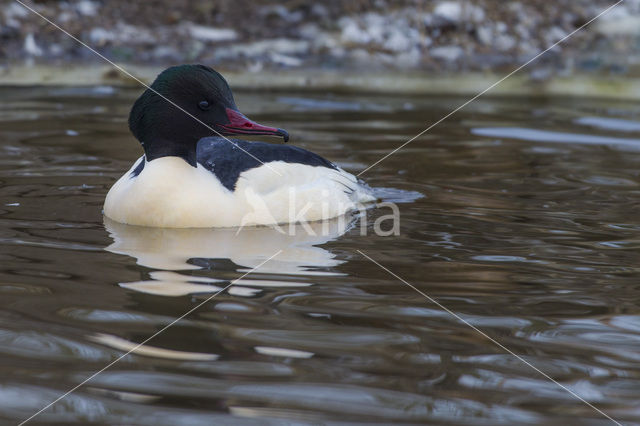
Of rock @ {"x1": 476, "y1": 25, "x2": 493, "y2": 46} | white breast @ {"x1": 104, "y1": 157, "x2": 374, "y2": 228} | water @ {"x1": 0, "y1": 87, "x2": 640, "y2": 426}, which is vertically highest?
rock @ {"x1": 476, "y1": 25, "x2": 493, "y2": 46}

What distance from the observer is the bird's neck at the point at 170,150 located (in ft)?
18.4

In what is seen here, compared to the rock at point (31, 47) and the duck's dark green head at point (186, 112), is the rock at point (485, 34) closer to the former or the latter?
the rock at point (31, 47)

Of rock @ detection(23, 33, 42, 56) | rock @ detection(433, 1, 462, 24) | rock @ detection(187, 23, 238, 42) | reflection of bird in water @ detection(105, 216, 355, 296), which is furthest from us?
rock @ detection(433, 1, 462, 24)

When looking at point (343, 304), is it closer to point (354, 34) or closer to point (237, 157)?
point (237, 157)

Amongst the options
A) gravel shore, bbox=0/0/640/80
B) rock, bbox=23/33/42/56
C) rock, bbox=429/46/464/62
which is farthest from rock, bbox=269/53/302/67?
rock, bbox=23/33/42/56

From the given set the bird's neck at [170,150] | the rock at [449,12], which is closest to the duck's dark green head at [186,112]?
the bird's neck at [170,150]

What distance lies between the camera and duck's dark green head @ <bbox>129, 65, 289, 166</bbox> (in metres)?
5.48

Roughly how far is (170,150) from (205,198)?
1.19 feet

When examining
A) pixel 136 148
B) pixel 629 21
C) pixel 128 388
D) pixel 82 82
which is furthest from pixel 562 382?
pixel 629 21

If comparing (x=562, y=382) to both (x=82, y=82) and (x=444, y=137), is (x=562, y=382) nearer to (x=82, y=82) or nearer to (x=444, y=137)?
(x=444, y=137)

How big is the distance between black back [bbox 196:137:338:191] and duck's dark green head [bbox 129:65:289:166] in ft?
0.81

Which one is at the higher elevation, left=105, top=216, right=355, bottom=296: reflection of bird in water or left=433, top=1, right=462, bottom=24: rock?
left=433, top=1, right=462, bottom=24: rock

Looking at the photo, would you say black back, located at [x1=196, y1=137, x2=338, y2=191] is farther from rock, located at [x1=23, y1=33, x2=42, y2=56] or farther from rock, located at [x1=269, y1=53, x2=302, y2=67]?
rock, located at [x1=23, y1=33, x2=42, y2=56]

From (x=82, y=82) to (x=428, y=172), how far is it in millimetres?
5168
